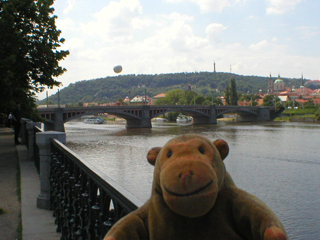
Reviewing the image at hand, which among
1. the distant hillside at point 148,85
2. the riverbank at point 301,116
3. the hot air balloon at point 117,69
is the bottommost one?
the riverbank at point 301,116

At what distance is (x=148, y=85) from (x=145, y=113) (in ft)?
431

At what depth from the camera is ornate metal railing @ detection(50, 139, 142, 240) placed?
195 cm

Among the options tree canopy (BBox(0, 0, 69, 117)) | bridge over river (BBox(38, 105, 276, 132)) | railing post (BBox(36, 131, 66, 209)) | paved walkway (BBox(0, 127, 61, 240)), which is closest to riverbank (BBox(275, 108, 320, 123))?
bridge over river (BBox(38, 105, 276, 132))

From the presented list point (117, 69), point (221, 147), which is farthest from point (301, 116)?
point (221, 147)

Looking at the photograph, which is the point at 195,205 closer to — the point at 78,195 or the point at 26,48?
the point at 78,195

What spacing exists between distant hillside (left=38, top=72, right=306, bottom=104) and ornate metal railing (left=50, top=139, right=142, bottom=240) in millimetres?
126629

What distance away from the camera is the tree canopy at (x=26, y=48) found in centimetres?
1059

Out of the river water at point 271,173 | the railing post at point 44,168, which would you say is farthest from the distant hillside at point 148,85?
the railing post at point 44,168

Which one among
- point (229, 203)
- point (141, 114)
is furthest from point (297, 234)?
point (141, 114)

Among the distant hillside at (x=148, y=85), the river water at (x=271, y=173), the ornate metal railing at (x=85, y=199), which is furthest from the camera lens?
the distant hillside at (x=148, y=85)

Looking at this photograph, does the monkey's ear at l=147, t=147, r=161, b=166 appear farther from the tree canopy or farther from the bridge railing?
the tree canopy

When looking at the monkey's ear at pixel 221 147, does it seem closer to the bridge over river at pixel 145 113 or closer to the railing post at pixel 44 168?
the railing post at pixel 44 168

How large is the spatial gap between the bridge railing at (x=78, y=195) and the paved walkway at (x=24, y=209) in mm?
147

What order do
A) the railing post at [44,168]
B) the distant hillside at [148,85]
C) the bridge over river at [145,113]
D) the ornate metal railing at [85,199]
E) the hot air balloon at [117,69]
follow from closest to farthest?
the ornate metal railing at [85,199], the railing post at [44,168], the bridge over river at [145,113], the hot air balloon at [117,69], the distant hillside at [148,85]
